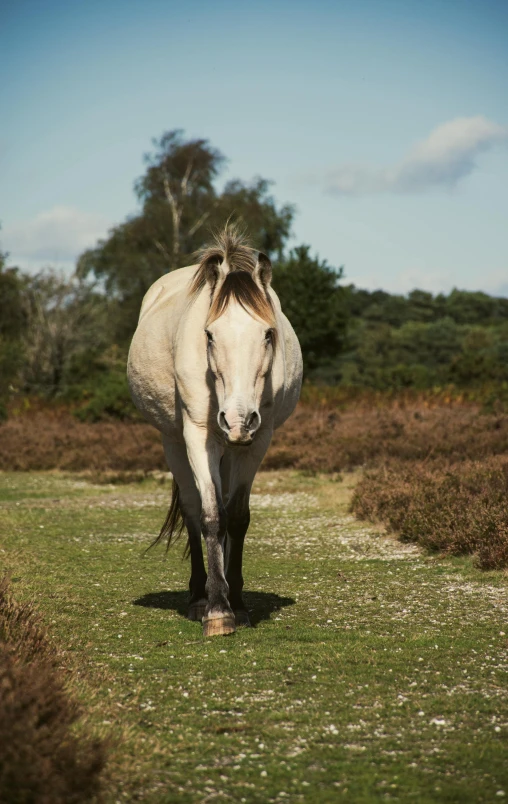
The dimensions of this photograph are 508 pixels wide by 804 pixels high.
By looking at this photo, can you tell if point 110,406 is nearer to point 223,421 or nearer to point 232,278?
point 232,278

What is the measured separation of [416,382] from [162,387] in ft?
83.1

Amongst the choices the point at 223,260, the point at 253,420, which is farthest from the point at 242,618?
the point at 223,260

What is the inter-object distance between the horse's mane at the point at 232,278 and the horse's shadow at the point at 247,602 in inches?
96.2

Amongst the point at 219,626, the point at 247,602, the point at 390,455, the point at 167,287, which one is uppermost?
the point at 167,287

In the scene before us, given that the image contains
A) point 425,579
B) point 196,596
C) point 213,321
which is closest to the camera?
point 213,321

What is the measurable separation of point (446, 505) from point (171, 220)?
4319 cm

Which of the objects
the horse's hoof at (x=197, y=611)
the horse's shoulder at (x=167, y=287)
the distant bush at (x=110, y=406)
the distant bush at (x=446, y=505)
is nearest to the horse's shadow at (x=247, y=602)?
the horse's hoof at (x=197, y=611)

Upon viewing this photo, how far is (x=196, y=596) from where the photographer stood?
23.5ft

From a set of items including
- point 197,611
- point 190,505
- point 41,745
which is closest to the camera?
point 41,745

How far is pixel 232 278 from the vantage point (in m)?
6.22

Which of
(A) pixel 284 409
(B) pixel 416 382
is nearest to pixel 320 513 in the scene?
(A) pixel 284 409

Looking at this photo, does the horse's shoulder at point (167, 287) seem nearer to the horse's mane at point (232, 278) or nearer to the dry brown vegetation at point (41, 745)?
the horse's mane at point (232, 278)

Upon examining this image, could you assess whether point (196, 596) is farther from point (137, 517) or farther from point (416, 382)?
point (416, 382)

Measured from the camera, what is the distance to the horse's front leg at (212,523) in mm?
6305
